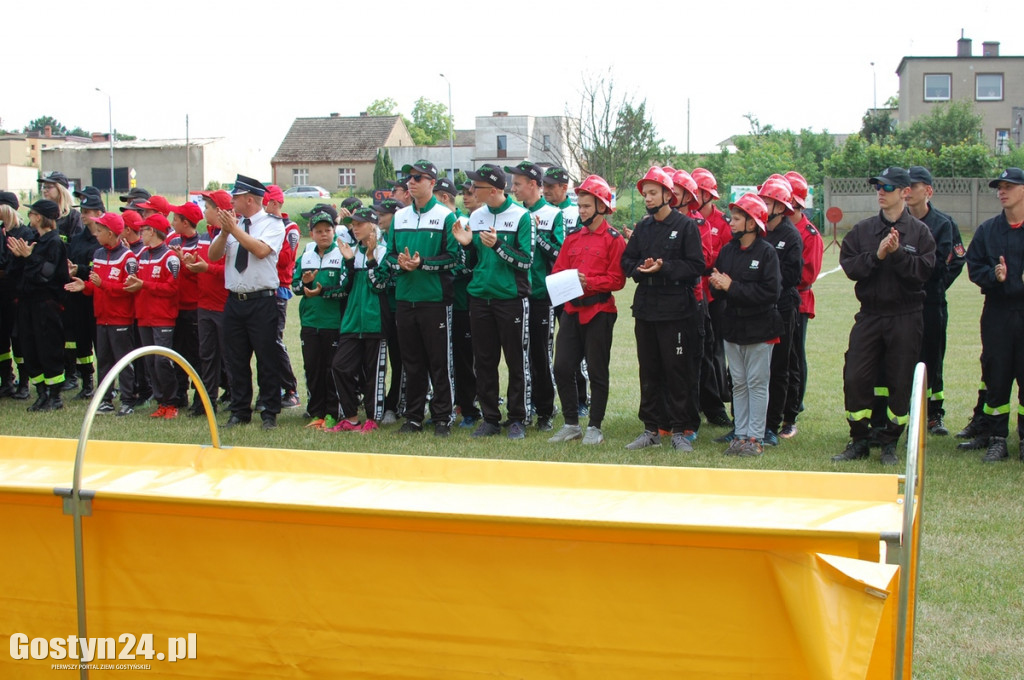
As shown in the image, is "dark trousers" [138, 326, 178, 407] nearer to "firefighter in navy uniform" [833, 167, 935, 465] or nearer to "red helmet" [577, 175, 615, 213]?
"red helmet" [577, 175, 615, 213]

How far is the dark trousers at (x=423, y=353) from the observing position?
8852mm

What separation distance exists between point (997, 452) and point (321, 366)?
593 centimetres

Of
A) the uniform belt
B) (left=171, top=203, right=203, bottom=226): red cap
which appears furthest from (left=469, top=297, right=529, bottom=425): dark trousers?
(left=171, top=203, right=203, bottom=226): red cap

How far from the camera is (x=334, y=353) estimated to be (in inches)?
369

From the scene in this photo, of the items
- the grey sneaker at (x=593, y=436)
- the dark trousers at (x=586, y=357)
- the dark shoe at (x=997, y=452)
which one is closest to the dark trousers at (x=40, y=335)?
the dark trousers at (x=586, y=357)

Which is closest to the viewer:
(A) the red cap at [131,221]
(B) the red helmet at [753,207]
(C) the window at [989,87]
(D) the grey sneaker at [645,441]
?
(B) the red helmet at [753,207]

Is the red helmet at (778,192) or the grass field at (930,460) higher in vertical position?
the red helmet at (778,192)

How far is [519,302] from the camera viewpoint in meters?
8.70

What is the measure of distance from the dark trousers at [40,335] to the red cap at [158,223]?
1.53 meters

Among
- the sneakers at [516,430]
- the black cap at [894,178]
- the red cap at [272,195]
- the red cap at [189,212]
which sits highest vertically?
the red cap at [272,195]

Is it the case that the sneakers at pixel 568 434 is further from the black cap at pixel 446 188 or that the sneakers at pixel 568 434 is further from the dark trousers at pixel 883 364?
the black cap at pixel 446 188

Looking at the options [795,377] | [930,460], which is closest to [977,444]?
[930,460]

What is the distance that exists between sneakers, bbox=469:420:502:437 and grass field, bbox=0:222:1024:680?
8.4 inches

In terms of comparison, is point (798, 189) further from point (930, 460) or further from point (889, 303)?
point (930, 460)
